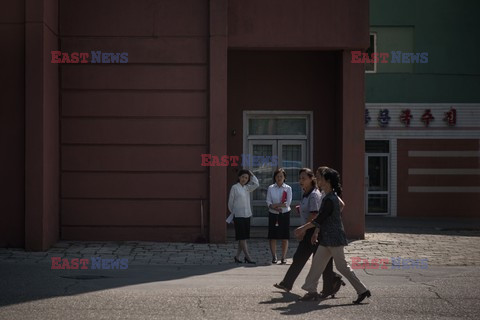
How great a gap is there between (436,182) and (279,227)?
1324cm

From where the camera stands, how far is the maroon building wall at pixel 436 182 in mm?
24938

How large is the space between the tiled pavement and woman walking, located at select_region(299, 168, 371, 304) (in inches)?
148

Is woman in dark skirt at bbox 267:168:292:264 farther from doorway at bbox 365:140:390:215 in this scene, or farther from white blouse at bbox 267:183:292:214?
doorway at bbox 365:140:390:215

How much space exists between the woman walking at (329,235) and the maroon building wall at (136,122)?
21.5ft

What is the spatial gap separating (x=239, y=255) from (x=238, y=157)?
541 centimetres

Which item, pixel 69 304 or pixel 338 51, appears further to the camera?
pixel 338 51

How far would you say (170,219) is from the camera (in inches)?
624

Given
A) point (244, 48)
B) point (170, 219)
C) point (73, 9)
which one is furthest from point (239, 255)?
point (73, 9)

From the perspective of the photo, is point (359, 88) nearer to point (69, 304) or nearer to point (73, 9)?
point (73, 9)

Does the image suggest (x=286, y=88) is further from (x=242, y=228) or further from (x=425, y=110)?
(x=425, y=110)

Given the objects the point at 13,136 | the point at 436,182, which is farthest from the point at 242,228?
the point at 436,182

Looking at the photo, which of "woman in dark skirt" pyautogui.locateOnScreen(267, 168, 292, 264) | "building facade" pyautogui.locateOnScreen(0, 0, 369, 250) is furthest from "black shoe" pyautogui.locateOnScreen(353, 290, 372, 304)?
"building facade" pyautogui.locateOnScreen(0, 0, 369, 250)

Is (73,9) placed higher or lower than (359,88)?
Answer: higher

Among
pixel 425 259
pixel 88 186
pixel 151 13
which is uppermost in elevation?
pixel 151 13
